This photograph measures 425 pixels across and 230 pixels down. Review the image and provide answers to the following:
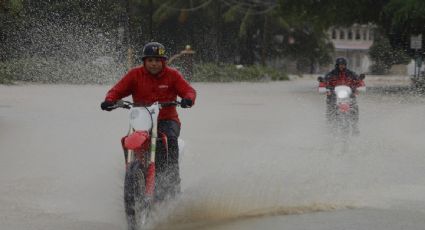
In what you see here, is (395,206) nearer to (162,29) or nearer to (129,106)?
(129,106)

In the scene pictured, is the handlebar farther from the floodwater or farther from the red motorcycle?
the floodwater

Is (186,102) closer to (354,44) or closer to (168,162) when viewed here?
(168,162)

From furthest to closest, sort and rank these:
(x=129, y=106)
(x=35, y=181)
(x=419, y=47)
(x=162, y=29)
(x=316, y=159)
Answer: (x=162, y=29), (x=419, y=47), (x=316, y=159), (x=35, y=181), (x=129, y=106)

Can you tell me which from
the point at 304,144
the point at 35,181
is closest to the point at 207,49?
the point at 304,144

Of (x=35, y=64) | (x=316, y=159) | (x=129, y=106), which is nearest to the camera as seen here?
(x=129, y=106)

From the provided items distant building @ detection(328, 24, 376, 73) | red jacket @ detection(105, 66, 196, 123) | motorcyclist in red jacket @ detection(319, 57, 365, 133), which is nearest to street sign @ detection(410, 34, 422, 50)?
motorcyclist in red jacket @ detection(319, 57, 365, 133)

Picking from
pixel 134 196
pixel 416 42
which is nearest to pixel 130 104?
pixel 134 196

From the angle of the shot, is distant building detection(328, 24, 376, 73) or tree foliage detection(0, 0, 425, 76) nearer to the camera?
tree foliage detection(0, 0, 425, 76)

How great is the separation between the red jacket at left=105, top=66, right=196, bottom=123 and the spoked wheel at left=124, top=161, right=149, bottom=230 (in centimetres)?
97

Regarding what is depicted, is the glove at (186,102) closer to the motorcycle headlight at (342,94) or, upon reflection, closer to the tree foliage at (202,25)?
the motorcycle headlight at (342,94)

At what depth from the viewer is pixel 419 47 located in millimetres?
38094

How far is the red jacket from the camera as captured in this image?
7.72 meters

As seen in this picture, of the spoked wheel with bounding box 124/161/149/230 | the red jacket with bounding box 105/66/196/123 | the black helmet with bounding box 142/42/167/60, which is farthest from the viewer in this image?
the red jacket with bounding box 105/66/196/123

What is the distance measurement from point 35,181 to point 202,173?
6.69ft
